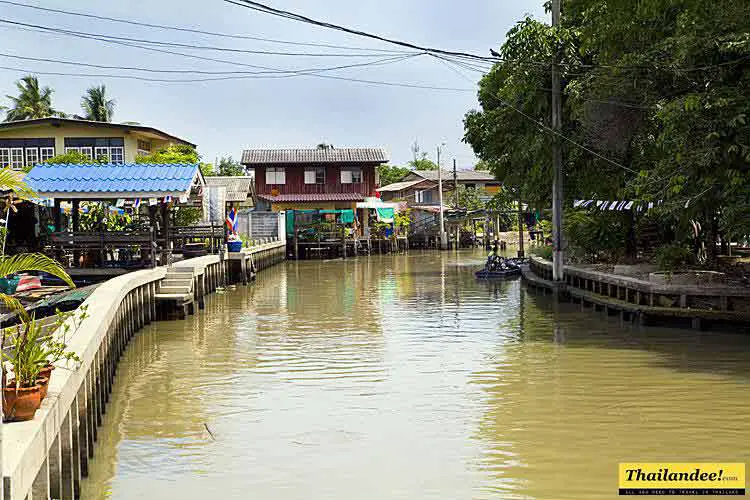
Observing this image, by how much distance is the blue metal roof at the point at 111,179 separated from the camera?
1002 inches

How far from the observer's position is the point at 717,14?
715 inches

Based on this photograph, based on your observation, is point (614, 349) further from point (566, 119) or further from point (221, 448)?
point (566, 119)

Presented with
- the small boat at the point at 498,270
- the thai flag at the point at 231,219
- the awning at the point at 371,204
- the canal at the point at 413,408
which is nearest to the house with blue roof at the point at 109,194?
the canal at the point at 413,408

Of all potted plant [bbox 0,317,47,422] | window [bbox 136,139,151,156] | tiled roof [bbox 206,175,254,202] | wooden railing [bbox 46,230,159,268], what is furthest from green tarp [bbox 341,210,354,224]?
potted plant [bbox 0,317,47,422]

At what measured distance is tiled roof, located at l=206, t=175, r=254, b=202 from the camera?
43.1m

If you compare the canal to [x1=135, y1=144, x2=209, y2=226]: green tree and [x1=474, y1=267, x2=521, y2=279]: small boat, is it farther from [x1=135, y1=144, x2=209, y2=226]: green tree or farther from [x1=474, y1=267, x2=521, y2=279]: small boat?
[x1=135, y1=144, x2=209, y2=226]: green tree

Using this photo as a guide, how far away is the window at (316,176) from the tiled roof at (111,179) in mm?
35661

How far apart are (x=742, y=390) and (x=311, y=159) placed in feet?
164

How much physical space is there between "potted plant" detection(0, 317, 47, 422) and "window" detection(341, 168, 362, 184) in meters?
54.5

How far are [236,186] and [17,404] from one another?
4409cm

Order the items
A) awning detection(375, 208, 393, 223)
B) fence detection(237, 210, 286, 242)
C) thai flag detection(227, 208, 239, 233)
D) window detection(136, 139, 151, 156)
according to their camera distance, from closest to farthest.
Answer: thai flag detection(227, 208, 239, 233), fence detection(237, 210, 286, 242), window detection(136, 139, 151, 156), awning detection(375, 208, 393, 223)

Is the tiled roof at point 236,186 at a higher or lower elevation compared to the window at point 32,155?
lower

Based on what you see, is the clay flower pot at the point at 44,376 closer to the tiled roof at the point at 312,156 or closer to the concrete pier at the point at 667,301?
the concrete pier at the point at 667,301

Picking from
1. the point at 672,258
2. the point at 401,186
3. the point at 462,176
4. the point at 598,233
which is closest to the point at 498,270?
the point at 598,233
